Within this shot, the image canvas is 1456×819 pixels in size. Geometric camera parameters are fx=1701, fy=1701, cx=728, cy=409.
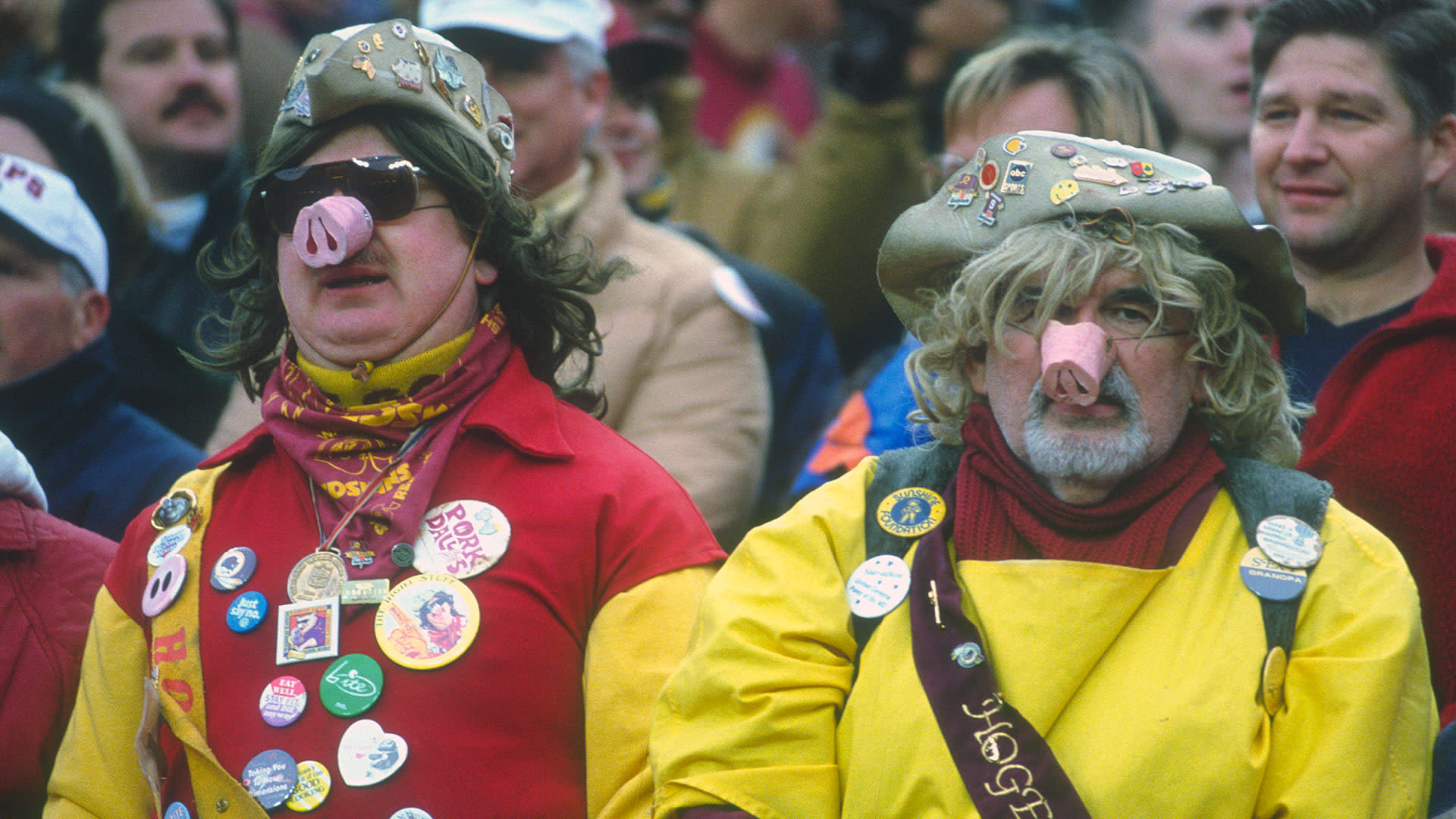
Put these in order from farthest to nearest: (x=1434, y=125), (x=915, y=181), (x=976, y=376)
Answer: (x=915, y=181), (x=1434, y=125), (x=976, y=376)

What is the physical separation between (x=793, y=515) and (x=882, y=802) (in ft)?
1.84

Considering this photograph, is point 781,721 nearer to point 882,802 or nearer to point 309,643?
point 882,802

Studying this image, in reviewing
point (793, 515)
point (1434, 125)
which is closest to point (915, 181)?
point (1434, 125)

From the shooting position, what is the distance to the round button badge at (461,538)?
3201 millimetres

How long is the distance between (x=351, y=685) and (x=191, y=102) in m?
3.30

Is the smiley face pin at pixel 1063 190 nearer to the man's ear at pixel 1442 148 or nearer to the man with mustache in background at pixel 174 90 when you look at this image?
the man's ear at pixel 1442 148

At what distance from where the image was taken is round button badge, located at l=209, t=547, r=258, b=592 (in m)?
3.29

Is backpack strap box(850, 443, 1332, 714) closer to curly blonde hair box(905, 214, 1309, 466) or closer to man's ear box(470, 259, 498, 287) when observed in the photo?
curly blonde hair box(905, 214, 1309, 466)

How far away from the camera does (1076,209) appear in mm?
3191

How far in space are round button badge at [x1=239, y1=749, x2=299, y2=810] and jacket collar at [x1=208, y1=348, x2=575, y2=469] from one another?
68 cm

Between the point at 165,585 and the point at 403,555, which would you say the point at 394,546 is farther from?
the point at 165,585

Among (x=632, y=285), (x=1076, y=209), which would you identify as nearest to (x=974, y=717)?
(x=1076, y=209)

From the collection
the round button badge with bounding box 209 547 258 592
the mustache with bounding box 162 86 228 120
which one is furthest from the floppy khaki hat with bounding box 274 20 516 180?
the mustache with bounding box 162 86 228 120

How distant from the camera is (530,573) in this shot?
319 cm
